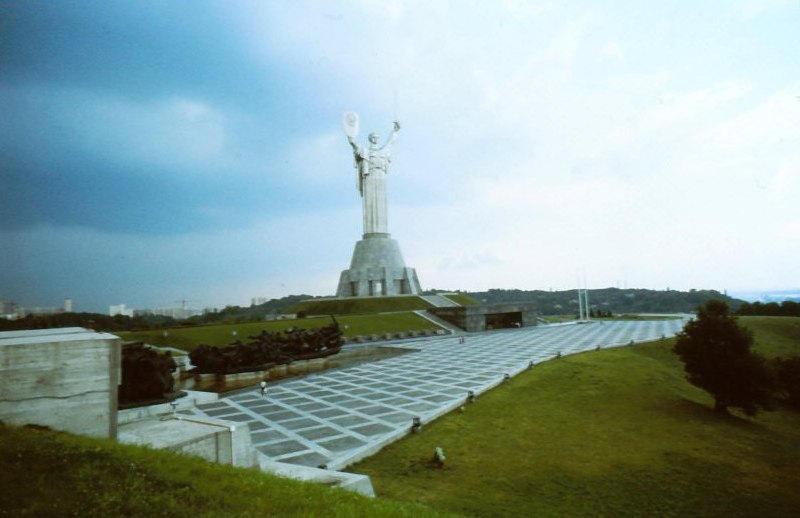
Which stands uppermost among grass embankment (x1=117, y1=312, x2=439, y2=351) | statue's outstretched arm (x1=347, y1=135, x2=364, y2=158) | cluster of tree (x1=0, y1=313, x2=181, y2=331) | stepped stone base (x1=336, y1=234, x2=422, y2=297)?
statue's outstretched arm (x1=347, y1=135, x2=364, y2=158)

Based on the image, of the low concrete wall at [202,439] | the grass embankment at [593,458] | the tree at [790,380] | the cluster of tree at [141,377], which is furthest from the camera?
the tree at [790,380]

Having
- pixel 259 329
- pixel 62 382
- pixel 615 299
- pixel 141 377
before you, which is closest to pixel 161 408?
pixel 141 377

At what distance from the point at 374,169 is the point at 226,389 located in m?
42.2

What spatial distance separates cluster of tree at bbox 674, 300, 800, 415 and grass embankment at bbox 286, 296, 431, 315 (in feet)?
108

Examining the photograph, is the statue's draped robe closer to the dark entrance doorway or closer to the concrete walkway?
the concrete walkway

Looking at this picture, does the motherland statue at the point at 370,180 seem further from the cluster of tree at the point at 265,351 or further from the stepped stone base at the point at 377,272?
the cluster of tree at the point at 265,351

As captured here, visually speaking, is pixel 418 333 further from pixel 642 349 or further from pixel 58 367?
pixel 58 367

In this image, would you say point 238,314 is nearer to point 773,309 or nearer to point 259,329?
point 259,329

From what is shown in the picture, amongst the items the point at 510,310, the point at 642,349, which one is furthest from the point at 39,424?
the point at 510,310

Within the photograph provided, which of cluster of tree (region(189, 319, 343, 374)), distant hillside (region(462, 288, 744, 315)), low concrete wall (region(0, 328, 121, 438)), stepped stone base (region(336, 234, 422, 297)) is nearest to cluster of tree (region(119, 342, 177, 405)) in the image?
low concrete wall (region(0, 328, 121, 438))

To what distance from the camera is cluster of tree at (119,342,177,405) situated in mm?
12391

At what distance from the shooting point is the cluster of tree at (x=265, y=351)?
21844 mm

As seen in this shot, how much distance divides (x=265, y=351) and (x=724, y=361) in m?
21.5

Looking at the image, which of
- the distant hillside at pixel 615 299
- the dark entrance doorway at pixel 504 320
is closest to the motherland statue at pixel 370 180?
the dark entrance doorway at pixel 504 320
